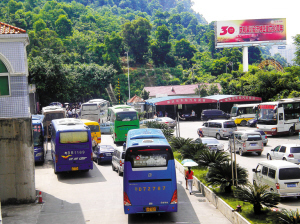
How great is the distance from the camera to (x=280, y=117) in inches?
1352

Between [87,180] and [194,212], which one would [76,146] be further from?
[194,212]

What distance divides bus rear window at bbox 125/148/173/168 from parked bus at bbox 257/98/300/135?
81.0 feet

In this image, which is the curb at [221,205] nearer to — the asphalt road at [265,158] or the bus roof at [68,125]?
the asphalt road at [265,158]

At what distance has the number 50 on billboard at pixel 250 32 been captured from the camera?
64.1m

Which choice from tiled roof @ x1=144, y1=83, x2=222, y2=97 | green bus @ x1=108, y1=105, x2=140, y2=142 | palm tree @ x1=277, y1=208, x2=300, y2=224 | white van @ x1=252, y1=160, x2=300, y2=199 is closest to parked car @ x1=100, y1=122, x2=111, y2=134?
green bus @ x1=108, y1=105, x2=140, y2=142

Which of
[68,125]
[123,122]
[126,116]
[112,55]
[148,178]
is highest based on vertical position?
[112,55]

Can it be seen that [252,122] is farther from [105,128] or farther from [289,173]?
[289,173]

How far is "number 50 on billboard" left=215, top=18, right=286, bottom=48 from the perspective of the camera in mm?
64062

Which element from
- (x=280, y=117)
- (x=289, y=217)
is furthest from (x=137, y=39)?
(x=289, y=217)

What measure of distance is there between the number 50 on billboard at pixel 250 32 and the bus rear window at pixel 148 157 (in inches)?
2160

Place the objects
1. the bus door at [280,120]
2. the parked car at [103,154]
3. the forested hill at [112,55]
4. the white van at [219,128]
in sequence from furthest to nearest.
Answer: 1. the forested hill at [112,55]
2. the bus door at [280,120]
3. the white van at [219,128]
4. the parked car at [103,154]

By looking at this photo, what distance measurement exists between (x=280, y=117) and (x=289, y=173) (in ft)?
69.8

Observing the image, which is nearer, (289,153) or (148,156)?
(148,156)

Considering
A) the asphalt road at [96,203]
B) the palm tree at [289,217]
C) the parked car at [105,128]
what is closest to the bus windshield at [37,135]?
the asphalt road at [96,203]
